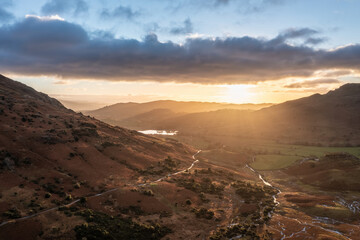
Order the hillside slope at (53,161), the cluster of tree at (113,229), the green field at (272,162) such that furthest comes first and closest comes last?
1. the green field at (272,162)
2. the hillside slope at (53,161)
3. the cluster of tree at (113,229)

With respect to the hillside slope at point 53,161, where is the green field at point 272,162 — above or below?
below

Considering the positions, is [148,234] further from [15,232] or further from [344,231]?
[344,231]

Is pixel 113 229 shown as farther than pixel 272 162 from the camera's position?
No

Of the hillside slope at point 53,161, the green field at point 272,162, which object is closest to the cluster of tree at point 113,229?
the hillside slope at point 53,161

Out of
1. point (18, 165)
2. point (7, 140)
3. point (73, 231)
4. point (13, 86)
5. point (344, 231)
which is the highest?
point (13, 86)

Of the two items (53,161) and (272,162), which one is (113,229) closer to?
(53,161)

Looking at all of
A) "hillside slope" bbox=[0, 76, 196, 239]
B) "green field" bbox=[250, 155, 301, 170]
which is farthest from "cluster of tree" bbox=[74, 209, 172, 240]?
"green field" bbox=[250, 155, 301, 170]

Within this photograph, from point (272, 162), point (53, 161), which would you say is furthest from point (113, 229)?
point (272, 162)

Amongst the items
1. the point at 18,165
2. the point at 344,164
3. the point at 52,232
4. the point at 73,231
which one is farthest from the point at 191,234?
the point at 344,164

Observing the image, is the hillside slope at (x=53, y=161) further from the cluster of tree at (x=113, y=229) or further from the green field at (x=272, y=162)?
the green field at (x=272, y=162)
